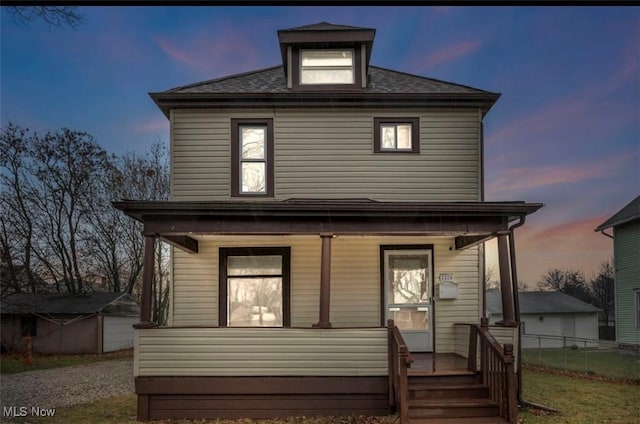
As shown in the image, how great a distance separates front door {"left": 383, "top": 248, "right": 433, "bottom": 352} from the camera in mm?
9437

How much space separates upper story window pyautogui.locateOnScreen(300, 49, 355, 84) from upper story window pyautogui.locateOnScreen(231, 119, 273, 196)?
4.59ft

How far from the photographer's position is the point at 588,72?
9805 mm

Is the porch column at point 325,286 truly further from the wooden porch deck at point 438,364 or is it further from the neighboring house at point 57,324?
the neighboring house at point 57,324

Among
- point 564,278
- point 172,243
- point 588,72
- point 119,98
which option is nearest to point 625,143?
point 588,72

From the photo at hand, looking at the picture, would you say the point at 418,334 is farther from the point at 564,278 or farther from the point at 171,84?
the point at 564,278

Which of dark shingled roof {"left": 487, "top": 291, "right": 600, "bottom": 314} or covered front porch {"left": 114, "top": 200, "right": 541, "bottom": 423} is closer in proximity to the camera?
covered front porch {"left": 114, "top": 200, "right": 541, "bottom": 423}

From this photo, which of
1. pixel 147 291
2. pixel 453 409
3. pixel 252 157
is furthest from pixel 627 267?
pixel 147 291

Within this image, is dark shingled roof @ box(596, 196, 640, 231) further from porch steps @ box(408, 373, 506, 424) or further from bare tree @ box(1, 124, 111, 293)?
bare tree @ box(1, 124, 111, 293)

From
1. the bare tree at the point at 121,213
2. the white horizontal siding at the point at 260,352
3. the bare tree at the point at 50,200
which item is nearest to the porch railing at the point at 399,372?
the white horizontal siding at the point at 260,352

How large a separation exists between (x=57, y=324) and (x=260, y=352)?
15281 millimetres

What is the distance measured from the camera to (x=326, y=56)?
10.5 m

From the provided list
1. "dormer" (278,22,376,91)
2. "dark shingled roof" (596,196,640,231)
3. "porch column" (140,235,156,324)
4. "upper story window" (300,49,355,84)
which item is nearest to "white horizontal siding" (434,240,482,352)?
"dormer" (278,22,376,91)

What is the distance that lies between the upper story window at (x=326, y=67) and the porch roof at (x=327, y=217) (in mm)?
3666

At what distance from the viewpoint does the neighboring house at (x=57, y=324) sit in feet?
62.7
